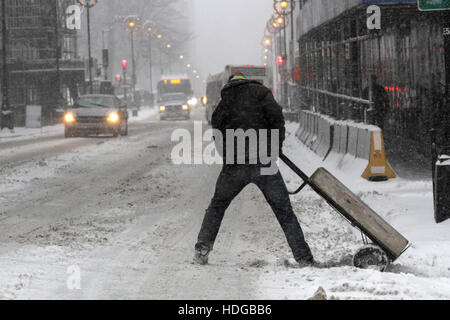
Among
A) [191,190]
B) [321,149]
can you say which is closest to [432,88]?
[321,149]

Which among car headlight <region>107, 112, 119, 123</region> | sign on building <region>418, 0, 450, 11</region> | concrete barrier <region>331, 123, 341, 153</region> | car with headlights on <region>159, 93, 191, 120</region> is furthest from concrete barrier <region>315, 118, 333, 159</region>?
car with headlights on <region>159, 93, 191, 120</region>

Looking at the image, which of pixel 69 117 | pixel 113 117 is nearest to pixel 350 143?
pixel 113 117

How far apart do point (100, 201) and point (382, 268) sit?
6376mm

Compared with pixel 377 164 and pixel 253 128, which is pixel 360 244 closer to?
pixel 253 128

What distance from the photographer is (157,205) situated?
39.9 feet

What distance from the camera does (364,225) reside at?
7.17 metres

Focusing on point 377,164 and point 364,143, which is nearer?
point 377,164

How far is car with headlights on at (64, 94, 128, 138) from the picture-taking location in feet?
98.2

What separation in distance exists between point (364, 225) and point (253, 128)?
52.0 inches

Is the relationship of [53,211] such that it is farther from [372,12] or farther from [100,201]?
[372,12]

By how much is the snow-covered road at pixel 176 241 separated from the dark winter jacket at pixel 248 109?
51.0 inches

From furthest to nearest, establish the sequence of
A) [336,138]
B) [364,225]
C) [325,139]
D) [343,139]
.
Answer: [325,139], [336,138], [343,139], [364,225]

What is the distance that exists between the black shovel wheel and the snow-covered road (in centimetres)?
22

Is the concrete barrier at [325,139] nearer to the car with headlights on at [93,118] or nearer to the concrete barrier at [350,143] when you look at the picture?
the concrete barrier at [350,143]
